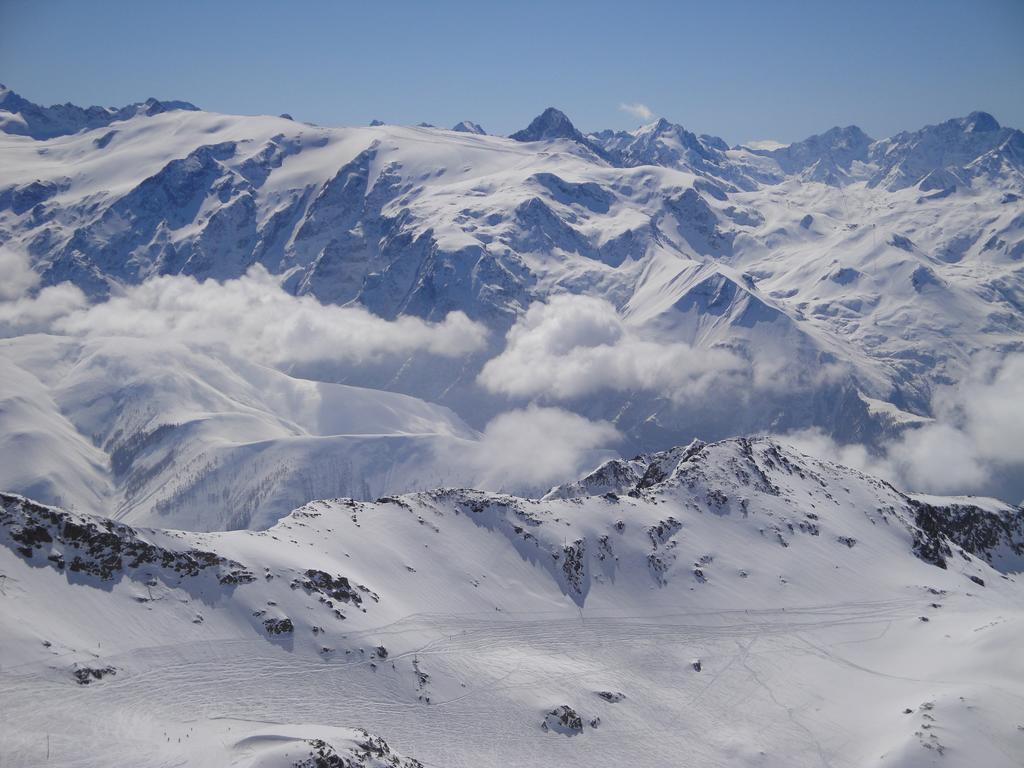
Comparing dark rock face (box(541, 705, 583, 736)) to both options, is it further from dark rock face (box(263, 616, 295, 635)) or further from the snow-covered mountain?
dark rock face (box(263, 616, 295, 635))

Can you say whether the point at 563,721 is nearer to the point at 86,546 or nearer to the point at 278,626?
the point at 278,626

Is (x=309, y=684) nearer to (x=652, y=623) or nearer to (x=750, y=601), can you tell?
(x=652, y=623)

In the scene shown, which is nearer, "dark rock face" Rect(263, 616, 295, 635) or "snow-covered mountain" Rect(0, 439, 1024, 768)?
"snow-covered mountain" Rect(0, 439, 1024, 768)

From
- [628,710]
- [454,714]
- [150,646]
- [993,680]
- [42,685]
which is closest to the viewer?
[42,685]

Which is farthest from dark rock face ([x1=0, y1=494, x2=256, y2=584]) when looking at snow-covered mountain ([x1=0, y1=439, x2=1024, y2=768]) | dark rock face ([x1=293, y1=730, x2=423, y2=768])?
dark rock face ([x1=293, y1=730, x2=423, y2=768])

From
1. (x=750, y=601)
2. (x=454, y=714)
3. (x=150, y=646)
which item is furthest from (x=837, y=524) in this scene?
(x=150, y=646)

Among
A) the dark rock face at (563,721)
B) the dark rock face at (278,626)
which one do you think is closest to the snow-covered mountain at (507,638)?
the dark rock face at (278,626)

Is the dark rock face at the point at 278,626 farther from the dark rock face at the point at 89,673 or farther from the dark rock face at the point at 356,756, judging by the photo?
the dark rock face at the point at 356,756

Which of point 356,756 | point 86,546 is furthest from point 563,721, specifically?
point 86,546
